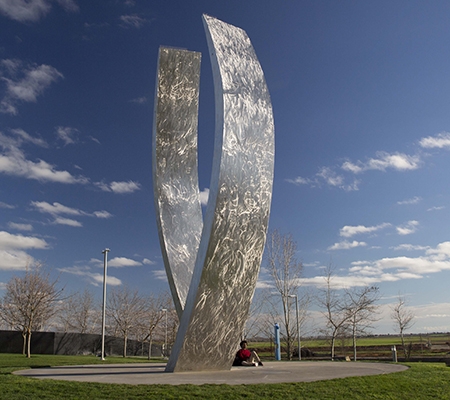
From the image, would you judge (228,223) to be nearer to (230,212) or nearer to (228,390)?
(230,212)

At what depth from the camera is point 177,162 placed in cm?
1505

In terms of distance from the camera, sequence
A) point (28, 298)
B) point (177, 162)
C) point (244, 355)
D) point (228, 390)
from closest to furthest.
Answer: point (228, 390), point (244, 355), point (177, 162), point (28, 298)

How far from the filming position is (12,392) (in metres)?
7.56

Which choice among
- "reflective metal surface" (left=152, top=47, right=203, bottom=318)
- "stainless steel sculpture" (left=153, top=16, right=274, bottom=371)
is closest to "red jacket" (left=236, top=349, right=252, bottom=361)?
"stainless steel sculpture" (left=153, top=16, right=274, bottom=371)

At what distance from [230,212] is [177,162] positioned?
15.7 feet

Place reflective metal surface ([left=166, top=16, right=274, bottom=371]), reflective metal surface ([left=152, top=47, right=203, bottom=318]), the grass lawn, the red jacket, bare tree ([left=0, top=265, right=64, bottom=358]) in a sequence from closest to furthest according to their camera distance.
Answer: the grass lawn, reflective metal surface ([left=166, top=16, right=274, bottom=371]), the red jacket, reflective metal surface ([left=152, top=47, right=203, bottom=318]), bare tree ([left=0, top=265, right=64, bottom=358])

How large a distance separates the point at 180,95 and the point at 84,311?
151 feet

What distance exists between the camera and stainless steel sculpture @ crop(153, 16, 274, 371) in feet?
34.9

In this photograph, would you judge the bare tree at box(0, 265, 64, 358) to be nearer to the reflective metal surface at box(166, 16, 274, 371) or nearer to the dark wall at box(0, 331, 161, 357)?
the dark wall at box(0, 331, 161, 357)

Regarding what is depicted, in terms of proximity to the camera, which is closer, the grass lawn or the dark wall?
the grass lawn

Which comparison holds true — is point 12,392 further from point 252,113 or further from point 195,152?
point 195,152

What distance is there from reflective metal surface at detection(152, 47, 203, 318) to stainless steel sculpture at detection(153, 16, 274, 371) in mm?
2796

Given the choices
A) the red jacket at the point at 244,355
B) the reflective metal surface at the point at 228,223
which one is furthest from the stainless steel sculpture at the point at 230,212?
the red jacket at the point at 244,355

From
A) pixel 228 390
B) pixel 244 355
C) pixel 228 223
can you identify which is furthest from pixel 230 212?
pixel 244 355
